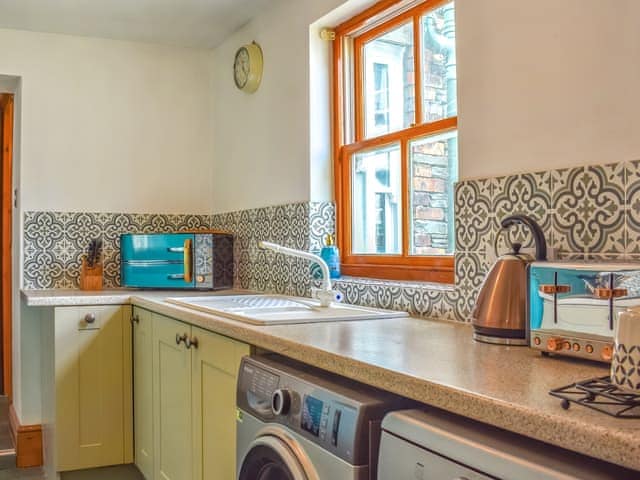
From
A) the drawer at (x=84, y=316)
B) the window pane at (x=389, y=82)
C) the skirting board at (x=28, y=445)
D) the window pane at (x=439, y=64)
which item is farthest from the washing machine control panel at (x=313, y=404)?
the skirting board at (x=28, y=445)

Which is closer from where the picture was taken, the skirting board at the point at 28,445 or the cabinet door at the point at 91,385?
the cabinet door at the point at 91,385

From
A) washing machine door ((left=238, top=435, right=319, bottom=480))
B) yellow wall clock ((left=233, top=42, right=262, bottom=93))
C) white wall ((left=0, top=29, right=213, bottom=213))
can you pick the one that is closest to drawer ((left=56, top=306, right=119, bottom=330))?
white wall ((left=0, top=29, right=213, bottom=213))

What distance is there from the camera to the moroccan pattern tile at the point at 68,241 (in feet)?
11.0

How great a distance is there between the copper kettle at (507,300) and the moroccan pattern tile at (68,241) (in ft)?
8.23

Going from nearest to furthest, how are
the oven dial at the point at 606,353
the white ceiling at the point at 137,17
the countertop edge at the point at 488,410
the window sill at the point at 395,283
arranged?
the countertop edge at the point at 488,410
the oven dial at the point at 606,353
the window sill at the point at 395,283
the white ceiling at the point at 137,17

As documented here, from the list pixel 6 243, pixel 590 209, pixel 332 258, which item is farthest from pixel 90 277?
pixel 590 209

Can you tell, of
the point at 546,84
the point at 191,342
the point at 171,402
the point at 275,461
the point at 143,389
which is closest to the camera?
the point at 275,461

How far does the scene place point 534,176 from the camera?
158 centimetres

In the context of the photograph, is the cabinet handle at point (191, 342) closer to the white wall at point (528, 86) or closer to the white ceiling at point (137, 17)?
the white wall at point (528, 86)

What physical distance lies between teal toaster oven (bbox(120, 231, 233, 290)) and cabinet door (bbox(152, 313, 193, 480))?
573 millimetres

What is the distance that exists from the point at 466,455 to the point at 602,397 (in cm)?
19

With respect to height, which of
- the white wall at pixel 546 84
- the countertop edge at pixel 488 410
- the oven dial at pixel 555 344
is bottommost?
the countertop edge at pixel 488 410

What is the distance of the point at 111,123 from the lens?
11.6 ft

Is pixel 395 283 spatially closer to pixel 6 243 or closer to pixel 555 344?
pixel 555 344
